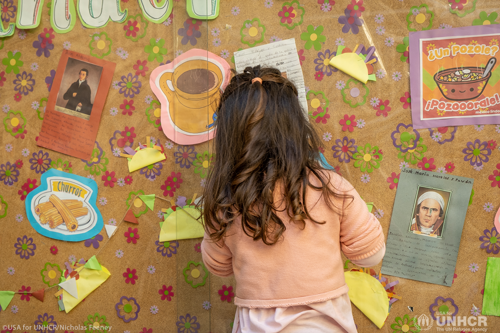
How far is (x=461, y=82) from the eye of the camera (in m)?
0.92

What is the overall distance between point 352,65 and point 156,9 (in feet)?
1.92

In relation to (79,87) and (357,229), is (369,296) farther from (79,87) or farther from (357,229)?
(79,87)

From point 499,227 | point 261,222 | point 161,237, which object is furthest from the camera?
point 161,237

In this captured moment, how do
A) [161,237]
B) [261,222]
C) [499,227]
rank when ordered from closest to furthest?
[261,222]
[499,227]
[161,237]

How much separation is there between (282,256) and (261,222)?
8cm

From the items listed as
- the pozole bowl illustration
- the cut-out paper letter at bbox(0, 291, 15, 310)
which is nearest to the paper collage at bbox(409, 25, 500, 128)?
the pozole bowl illustration

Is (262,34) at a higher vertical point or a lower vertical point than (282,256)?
higher

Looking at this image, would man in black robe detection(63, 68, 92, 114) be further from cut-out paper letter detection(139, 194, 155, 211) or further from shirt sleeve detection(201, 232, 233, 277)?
shirt sleeve detection(201, 232, 233, 277)

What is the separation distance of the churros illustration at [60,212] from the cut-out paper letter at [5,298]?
0.86 feet

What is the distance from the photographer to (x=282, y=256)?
67cm

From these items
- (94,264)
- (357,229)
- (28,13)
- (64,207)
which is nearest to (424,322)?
(357,229)

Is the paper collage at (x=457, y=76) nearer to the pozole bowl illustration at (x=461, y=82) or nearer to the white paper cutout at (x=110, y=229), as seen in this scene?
the pozole bowl illustration at (x=461, y=82)

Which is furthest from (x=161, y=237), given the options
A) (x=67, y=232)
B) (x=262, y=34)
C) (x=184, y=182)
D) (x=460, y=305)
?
(x=460, y=305)

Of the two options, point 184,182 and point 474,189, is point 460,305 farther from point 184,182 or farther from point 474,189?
point 184,182
